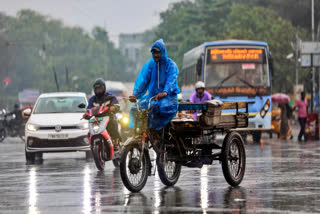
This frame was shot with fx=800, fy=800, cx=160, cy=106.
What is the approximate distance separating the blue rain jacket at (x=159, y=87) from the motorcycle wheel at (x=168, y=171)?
1.84 feet

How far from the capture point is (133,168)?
10.6 meters

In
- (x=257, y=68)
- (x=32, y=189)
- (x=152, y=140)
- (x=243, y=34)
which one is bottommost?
(x=32, y=189)

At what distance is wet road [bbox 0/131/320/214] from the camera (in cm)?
915

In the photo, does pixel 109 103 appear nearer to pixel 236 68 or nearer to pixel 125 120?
pixel 236 68

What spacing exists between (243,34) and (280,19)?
14.5 ft

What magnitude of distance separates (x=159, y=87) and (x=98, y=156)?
14.8 ft

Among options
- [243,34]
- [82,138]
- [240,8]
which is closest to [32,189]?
[82,138]

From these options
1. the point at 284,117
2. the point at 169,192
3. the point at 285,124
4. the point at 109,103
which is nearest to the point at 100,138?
the point at 109,103

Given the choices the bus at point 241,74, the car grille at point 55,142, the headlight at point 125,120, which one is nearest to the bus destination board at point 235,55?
the bus at point 241,74

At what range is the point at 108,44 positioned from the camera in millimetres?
170375

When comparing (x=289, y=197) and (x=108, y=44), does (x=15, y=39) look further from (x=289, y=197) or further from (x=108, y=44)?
(x=289, y=197)

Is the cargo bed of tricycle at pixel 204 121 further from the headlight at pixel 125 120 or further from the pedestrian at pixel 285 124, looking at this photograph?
the pedestrian at pixel 285 124

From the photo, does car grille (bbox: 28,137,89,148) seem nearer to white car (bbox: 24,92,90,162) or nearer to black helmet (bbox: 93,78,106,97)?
white car (bbox: 24,92,90,162)

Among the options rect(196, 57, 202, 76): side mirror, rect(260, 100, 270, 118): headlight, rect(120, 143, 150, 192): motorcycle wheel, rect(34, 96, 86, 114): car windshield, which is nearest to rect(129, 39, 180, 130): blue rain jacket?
rect(120, 143, 150, 192): motorcycle wheel
